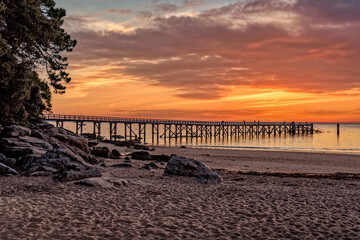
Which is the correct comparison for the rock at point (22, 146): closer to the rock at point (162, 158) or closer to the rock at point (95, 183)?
the rock at point (95, 183)

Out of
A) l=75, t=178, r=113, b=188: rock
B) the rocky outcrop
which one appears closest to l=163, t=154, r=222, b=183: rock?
l=75, t=178, r=113, b=188: rock

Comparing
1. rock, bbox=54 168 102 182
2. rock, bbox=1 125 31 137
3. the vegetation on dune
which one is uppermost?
the vegetation on dune

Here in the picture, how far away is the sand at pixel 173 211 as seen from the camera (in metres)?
6.83

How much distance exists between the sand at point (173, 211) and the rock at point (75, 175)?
1.67 ft

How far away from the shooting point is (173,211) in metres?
8.59

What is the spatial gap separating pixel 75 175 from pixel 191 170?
493 centimetres

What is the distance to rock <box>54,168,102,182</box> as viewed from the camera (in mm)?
12273

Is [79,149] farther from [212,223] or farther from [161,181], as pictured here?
[212,223]

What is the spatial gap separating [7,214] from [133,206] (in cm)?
309

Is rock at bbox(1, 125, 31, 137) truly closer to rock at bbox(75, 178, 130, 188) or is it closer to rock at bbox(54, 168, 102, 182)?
rock at bbox(54, 168, 102, 182)

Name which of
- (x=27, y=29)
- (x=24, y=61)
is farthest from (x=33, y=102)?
(x=27, y=29)

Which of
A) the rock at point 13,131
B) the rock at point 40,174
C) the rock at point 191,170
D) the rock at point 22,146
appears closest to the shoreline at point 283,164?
A: the rock at point 191,170

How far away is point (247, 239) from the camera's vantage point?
6.50 meters

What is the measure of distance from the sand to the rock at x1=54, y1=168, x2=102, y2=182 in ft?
1.67
